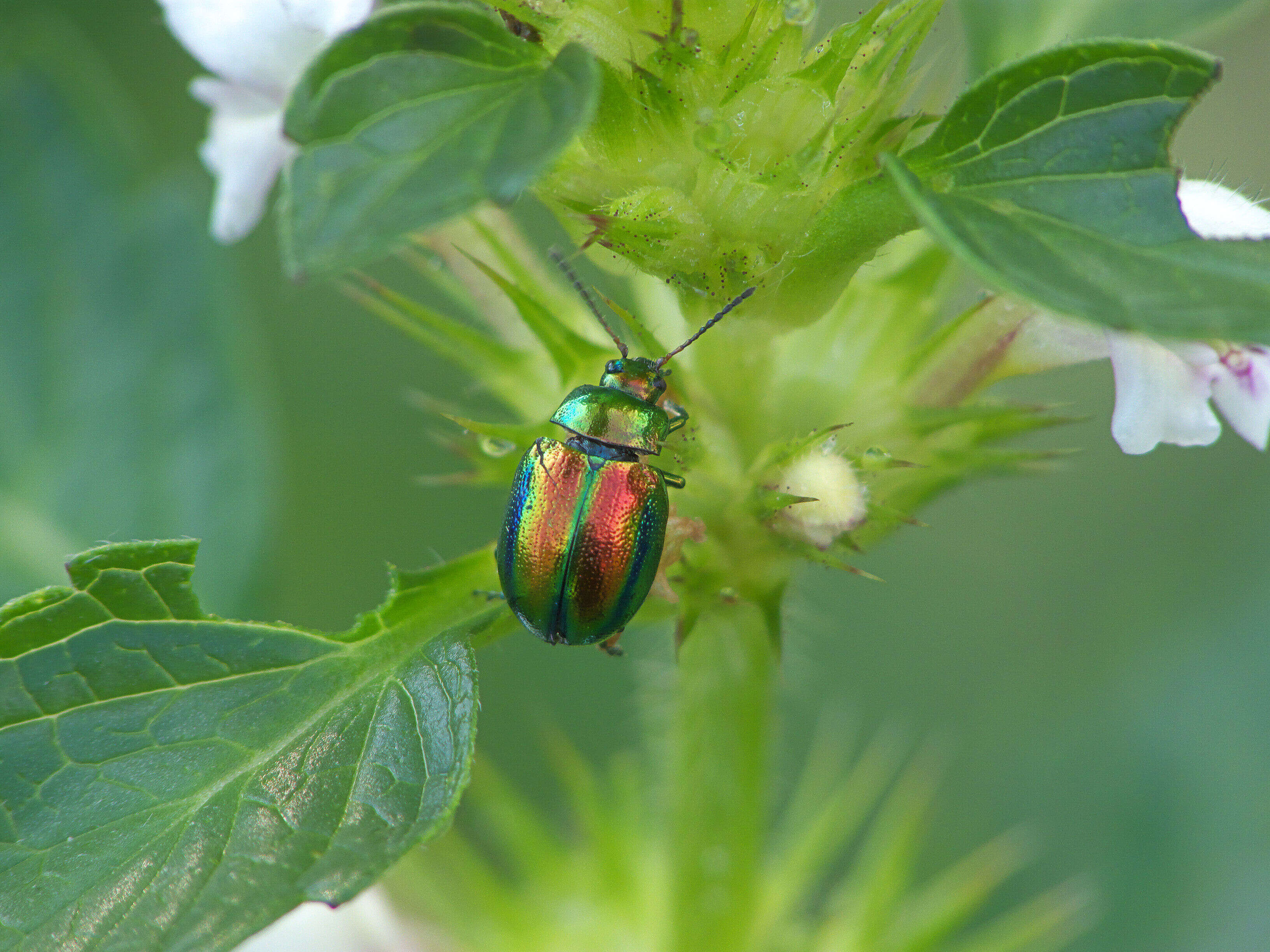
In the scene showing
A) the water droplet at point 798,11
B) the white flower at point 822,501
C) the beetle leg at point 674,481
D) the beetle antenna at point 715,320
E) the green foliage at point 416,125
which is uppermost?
the green foliage at point 416,125

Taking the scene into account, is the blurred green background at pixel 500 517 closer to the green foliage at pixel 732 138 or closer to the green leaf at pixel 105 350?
the green leaf at pixel 105 350

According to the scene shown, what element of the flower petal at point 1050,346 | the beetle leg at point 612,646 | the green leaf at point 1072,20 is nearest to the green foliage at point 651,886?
the beetle leg at point 612,646

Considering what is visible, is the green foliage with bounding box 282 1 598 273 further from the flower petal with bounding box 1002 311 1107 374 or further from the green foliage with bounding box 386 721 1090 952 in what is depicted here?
the green foliage with bounding box 386 721 1090 952

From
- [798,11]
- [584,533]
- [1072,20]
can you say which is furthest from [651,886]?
[1072,20]

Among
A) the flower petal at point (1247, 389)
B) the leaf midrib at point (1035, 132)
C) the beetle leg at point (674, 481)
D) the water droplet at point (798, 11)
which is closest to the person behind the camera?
the leaf midrib at point (1035, 132)

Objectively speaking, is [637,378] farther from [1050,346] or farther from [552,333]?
[1050,346]

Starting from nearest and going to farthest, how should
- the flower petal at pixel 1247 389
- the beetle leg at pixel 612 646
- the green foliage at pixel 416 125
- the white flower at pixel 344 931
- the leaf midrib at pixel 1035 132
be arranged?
the green foliage at pixel 416 125 → the leaf midrib at pixel 1035 132 → the flower petal at pixel 1247 389 → the beetle leg at pixel 612 646 → the white flower at pixel 344 931

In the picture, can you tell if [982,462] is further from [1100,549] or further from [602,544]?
[1100,549]

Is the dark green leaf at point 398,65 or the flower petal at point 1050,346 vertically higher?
the dark green leaf at point 398,65
